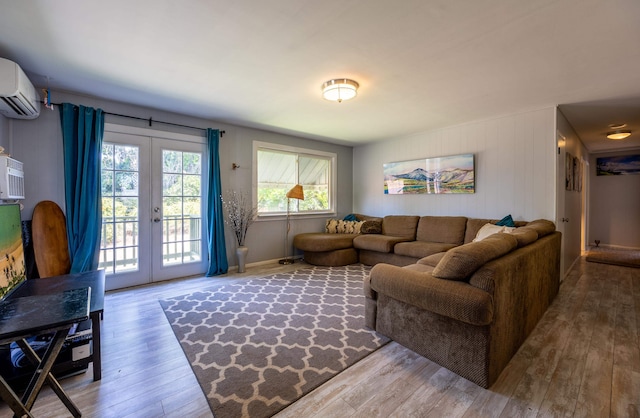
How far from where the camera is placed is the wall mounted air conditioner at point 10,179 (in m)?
2.31

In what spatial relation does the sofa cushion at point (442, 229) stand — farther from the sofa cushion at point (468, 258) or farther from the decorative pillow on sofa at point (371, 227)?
the sofa cushion at point (468, 258)

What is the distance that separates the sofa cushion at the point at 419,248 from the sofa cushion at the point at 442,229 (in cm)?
17

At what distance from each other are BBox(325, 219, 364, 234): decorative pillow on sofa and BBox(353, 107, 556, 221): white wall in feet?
2.72

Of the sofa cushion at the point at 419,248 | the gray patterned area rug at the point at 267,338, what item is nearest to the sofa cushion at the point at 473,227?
the sofa cushion at the point at 419,248

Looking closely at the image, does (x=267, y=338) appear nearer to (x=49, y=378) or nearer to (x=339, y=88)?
(x=49, y=378)

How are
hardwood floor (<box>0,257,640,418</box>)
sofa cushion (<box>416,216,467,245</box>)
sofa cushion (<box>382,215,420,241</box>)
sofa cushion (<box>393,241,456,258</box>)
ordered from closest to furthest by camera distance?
1. hardwood floor (<box>0,257,640,418</box>)
2. sofa cushion (<box>393,241,456,258</box>)
3. sofa cushion (<box>416,216,467,245</box>)
4. sofa cushion (<box>382,215,420,241</box>)

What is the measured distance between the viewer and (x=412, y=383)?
177 centimetres

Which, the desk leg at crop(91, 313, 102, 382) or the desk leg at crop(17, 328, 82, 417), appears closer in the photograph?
the desk leg at crop(17, 328, 82, 417)

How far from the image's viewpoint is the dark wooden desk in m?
1.80

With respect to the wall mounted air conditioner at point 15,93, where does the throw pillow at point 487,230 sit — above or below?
below

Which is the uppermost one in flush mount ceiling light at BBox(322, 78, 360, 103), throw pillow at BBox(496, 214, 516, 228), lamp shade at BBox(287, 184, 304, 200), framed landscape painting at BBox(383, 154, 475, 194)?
flush mount ceiling light at BBox(322, 78, 360, 103)

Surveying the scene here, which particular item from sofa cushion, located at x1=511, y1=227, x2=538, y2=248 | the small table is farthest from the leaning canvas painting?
sofa cushion, located at x1=511, y1=227, x2=538, y2=248

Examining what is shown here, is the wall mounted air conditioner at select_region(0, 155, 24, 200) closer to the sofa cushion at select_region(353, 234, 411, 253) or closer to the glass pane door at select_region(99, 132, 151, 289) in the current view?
the glass pane door at select_region(99, 132, 151, 289)

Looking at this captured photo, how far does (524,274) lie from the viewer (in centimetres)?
212
